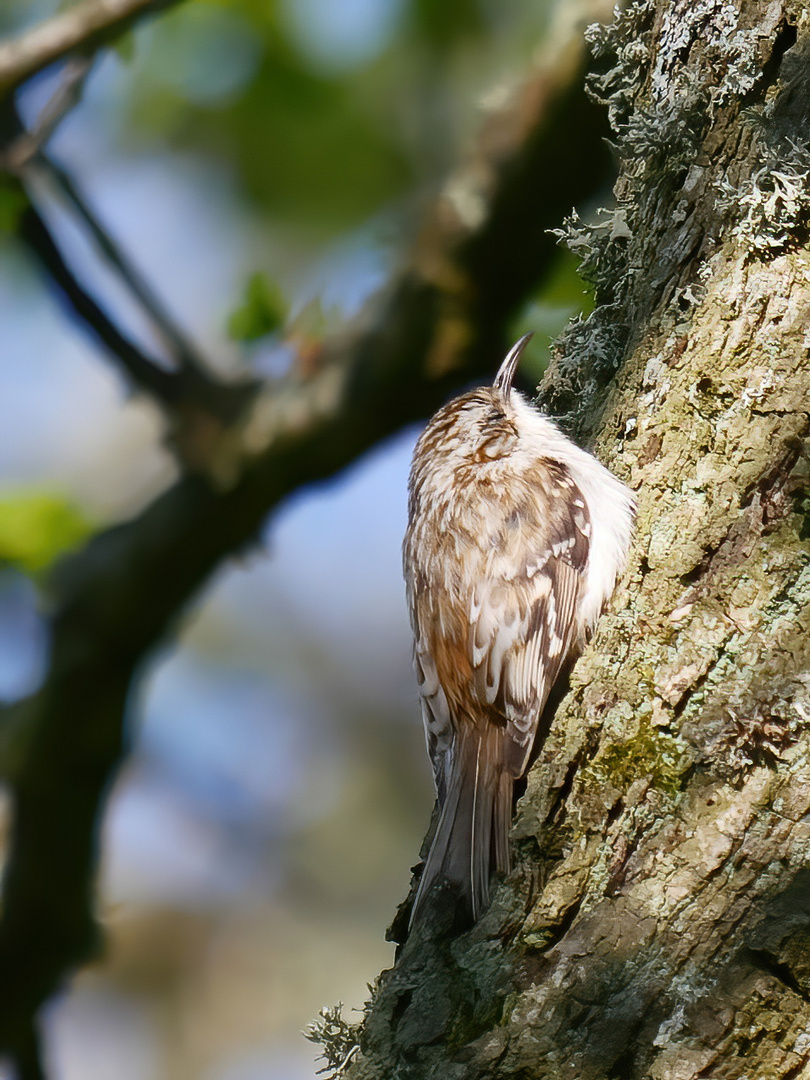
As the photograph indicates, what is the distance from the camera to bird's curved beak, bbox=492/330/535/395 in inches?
144

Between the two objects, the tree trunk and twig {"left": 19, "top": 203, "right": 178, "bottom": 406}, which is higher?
twig {"left": 19, "top": 203, "right": 178, "bottom": 406}

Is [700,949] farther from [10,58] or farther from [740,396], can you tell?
[10,58]

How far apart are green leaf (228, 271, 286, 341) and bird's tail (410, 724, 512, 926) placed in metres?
1.79

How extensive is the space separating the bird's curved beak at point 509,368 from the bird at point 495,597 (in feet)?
0.29

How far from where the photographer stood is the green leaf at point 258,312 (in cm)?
388

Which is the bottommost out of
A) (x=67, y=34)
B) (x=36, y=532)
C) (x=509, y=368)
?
(x=509, y=368)

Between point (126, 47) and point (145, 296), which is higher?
point (126, 47)

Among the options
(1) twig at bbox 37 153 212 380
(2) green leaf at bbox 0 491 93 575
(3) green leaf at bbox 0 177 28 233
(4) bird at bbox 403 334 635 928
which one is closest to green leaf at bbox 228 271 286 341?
(1) twig at bbox 37 153 212 380

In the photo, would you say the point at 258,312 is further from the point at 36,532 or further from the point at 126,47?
the point at 36,532

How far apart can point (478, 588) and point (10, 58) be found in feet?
7.06

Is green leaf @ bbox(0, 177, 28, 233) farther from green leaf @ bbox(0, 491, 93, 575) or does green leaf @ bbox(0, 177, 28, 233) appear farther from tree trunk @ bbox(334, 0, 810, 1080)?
tree trunk @ bbox(334, 0, 810, 1080)

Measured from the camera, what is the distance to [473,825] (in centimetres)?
251

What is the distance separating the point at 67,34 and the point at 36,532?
1912 mm

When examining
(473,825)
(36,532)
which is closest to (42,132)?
(36,532)
